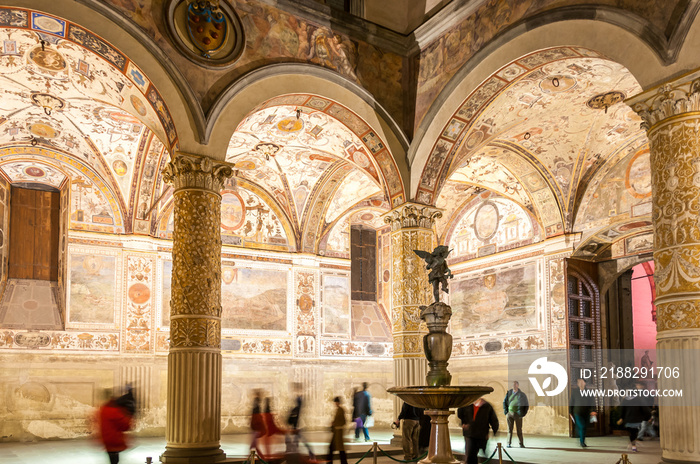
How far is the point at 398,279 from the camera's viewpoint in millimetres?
12562

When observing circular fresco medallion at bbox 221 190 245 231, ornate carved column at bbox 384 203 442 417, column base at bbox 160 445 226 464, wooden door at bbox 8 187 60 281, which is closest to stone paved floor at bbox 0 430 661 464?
column base at bbox 160 445 226 464

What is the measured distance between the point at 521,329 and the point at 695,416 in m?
9.35

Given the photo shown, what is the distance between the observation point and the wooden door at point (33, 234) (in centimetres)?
1520

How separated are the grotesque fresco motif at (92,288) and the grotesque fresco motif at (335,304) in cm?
582

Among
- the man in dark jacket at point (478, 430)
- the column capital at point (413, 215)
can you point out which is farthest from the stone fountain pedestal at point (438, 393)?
the column capital at point (413, 215)

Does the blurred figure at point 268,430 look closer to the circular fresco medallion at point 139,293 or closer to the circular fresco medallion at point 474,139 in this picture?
the circular fresco medallion at point 474,139

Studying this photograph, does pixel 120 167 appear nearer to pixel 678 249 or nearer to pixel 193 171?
pixel 193 171

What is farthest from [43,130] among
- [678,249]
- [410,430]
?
[678,249]

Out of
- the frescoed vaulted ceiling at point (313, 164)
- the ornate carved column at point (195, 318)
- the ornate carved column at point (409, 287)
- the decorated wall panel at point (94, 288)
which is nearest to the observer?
the ornate carved column at point (195, 318)

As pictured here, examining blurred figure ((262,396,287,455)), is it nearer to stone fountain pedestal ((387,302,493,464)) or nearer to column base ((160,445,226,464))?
column base ((160,445,226,464))

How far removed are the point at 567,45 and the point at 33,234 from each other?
1274cm

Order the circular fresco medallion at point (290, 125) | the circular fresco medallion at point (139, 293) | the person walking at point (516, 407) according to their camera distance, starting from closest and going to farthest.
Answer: the person walking at point (516, 407), the circular fresco medallion at point (290, 125), the circular fresco medallion at point (139, 293)

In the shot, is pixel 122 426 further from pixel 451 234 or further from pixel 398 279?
pixel 451 234

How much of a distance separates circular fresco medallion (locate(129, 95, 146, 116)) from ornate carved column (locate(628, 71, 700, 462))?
7847 millimetres
